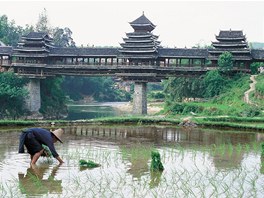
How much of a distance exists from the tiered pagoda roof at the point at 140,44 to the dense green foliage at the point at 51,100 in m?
11.3

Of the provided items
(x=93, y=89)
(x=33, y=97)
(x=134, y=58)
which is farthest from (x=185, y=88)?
(x=93, y=89)

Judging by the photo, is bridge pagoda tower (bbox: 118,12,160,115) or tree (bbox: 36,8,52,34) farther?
tree (bbox: 36,8,52,34)

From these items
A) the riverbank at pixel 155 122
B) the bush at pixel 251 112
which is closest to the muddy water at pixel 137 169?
the riverbank at pixel 155 122

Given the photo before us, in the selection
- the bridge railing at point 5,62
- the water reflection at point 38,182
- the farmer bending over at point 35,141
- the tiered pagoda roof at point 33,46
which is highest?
the tiered pagoda roof at point 33,46

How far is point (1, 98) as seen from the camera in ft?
160

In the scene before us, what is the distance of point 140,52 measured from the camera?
1927 inches

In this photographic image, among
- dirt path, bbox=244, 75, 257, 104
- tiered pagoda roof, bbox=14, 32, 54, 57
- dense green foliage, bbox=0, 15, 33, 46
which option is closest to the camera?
dirt path, bbox=244, 75, 257, 104

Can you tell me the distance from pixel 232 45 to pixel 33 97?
21.8 meters

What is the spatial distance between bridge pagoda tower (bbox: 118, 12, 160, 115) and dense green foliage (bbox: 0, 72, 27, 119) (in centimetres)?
1115

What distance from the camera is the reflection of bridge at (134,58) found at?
48344 millimetres

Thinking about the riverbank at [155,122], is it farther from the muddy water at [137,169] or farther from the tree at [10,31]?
the tree at [10,31]

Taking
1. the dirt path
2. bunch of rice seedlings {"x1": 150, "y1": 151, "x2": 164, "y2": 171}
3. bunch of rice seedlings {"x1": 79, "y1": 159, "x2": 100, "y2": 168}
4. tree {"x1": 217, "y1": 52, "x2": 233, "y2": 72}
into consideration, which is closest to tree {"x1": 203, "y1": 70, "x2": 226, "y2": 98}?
tree {"x1": 217, "y1": 52, "x2": 233, "y2": 72}

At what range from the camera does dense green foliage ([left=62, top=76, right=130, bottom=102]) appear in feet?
277

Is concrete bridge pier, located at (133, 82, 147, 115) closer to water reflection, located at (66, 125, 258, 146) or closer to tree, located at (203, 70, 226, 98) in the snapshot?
tree, located at (203, 70, 226, 98)
